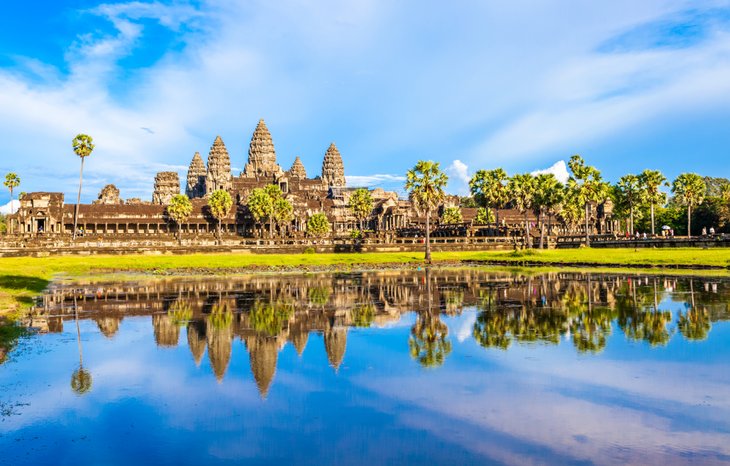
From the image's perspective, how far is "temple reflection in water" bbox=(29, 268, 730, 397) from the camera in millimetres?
19719

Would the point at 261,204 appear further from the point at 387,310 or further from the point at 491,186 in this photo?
the point at 387,310

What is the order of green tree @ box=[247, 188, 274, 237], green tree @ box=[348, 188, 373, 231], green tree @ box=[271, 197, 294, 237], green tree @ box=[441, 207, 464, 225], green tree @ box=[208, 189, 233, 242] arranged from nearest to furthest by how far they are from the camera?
green tree @ box=[247, 188, 274, 237]
green tree @ box=[348, 188, 373, 231]
green tree @ box=[271, 197, 294, 237]
green tree @ box=[208, 189, 233, 242]
green tree @ box=[441, 207, 464, 225]

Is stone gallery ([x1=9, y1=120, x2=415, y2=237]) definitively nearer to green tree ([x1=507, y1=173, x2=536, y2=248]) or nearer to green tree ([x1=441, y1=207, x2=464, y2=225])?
green tree ([x1=441, y1=207, x2=464, y2=225])

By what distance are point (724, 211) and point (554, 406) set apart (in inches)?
4385

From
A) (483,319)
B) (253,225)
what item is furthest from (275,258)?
(253,225)

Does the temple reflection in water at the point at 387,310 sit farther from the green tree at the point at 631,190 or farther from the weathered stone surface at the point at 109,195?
the weathered stone surface at the point at 109,195

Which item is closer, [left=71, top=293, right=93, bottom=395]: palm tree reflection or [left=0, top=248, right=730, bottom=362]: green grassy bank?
[left=71, top=293, right=93, bottom=395]: palm tree reflection

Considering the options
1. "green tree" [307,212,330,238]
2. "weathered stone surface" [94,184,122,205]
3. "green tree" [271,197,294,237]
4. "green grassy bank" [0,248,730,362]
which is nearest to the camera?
"green grassy bank" [0,248,730,362]

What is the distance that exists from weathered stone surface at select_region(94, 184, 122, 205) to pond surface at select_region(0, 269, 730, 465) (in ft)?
526

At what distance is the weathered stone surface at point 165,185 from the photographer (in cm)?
19088

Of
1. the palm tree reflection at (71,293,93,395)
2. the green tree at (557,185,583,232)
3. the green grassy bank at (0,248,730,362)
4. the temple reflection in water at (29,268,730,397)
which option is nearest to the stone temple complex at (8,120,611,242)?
the green tree at (557,185,583,232)


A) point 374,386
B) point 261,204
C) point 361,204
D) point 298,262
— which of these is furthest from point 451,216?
Result: point 374,386

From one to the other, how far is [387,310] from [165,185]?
176538mm

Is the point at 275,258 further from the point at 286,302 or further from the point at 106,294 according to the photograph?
the point at 286,302
